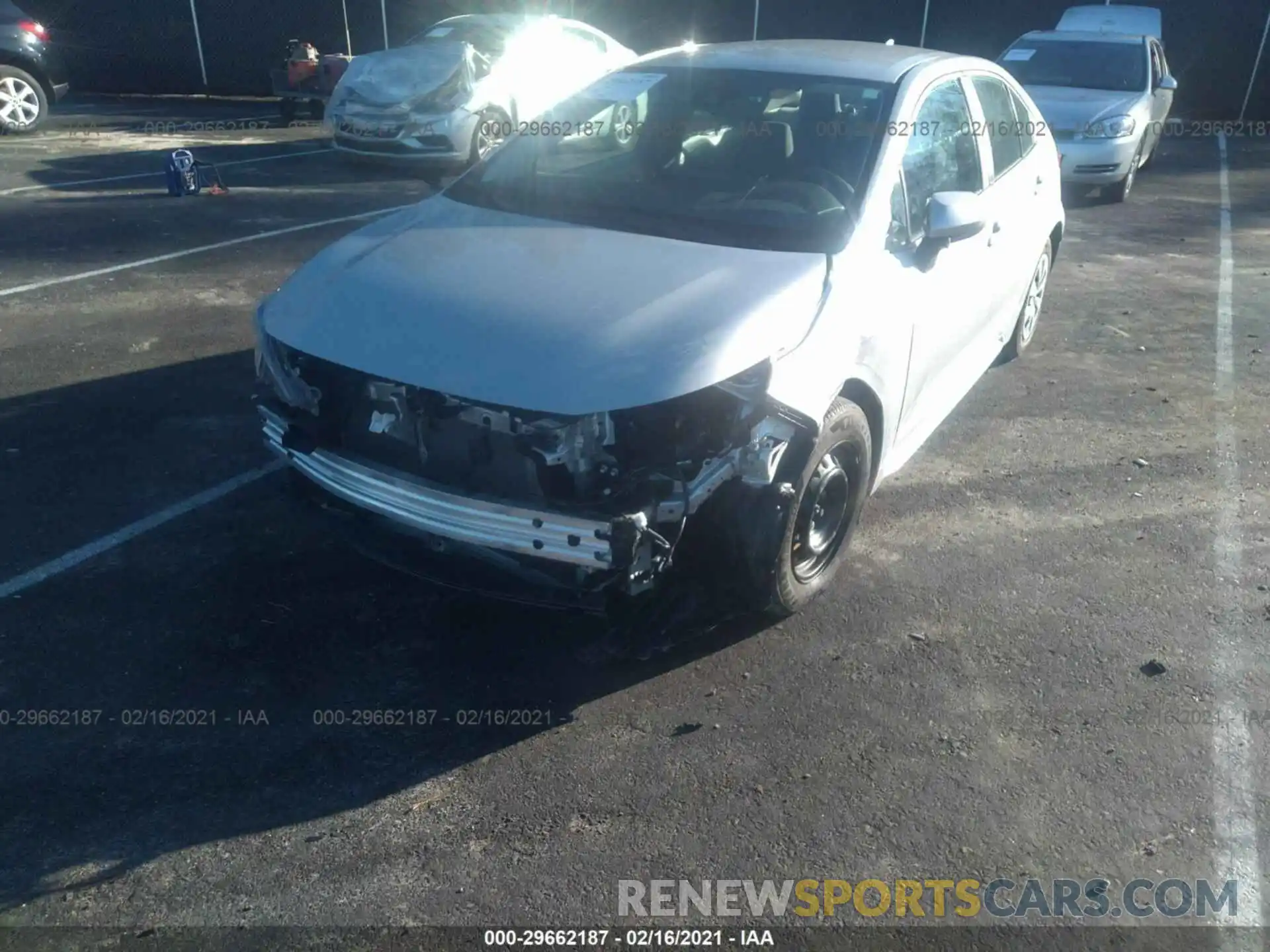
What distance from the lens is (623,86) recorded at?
15.6 ft

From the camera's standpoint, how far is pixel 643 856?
2.85m

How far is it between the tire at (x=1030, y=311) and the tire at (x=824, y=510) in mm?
2696

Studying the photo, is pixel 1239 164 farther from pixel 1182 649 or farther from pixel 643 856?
pixel 643 856

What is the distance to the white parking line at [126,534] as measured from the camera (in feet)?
12.9

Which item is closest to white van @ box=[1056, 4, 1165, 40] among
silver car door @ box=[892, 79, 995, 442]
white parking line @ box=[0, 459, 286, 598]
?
silver car door @ box=[892, 79, 995, 442]

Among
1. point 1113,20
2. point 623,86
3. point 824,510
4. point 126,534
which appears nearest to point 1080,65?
point 1113,20

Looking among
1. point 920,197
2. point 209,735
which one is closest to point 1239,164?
point 920,197

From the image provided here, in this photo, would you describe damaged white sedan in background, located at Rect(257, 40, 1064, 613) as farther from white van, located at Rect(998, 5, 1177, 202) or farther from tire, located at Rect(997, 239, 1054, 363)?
white van, located at Rect(998, 5, 1177, 202)

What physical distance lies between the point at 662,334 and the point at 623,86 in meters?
2.04

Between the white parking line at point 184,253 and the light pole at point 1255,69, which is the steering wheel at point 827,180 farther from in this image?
the light pole at point 1255,69

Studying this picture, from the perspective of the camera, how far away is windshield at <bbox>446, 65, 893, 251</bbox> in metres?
3.97

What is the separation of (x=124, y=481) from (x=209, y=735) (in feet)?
6.28

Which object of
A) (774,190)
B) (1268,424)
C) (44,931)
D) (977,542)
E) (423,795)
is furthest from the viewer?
(1268,424)

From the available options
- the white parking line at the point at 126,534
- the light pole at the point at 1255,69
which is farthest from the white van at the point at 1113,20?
the white parking line at the point at 126,534
